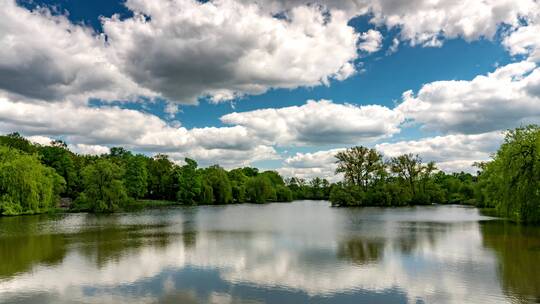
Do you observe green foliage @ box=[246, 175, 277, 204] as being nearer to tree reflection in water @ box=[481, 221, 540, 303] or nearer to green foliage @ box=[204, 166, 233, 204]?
green foliage @ box=[204, 166, 233, 204]

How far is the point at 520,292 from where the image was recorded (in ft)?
49.6

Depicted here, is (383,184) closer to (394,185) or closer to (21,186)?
(394,185)

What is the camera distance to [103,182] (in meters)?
66.9

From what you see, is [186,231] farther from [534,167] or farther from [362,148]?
[362,148]

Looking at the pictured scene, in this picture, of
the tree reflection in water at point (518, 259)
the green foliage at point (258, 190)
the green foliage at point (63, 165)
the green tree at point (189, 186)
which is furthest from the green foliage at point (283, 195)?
the tree reflection in water at point (518, 259)

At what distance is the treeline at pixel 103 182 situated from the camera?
57.5 meters

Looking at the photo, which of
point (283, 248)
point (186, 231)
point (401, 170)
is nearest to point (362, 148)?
point (401, 170)

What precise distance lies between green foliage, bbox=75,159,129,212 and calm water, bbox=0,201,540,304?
3452 centimetres

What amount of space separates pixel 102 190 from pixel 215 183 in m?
42.2

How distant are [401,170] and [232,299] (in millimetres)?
87428

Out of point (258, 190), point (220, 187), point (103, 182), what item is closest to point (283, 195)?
point (258, 190)

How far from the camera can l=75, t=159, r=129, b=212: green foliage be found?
65812 millimetres

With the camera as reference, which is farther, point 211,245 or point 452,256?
point 211,245

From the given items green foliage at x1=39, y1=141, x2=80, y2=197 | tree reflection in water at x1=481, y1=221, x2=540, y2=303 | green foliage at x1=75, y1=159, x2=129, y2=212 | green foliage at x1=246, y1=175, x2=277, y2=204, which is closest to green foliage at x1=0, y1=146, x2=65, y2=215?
green foliage at x1=75, y1=159, x2=129, y2=212
